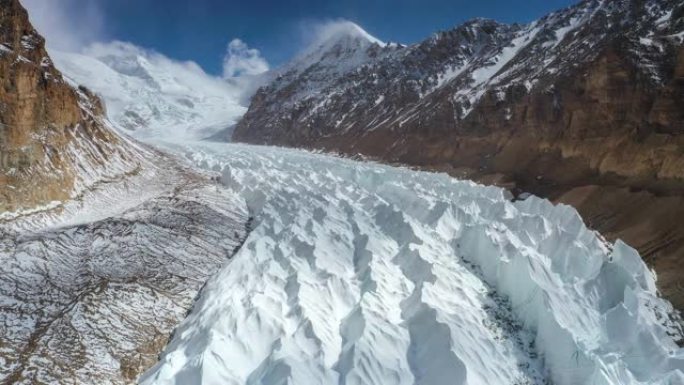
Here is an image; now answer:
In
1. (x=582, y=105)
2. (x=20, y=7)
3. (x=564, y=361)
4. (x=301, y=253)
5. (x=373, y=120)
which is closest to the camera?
(x=564, y=361)

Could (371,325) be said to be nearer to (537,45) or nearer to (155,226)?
(155,226)

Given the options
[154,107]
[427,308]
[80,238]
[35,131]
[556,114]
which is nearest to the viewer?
[427,308]

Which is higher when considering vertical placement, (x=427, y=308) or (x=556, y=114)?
(x=556, y=114)

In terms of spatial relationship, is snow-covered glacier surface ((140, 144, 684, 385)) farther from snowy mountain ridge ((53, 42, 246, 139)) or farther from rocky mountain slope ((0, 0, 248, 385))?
snowy mountain ridge ((53, 42, 246, 139))

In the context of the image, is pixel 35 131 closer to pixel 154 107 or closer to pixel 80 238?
pixel 80 238

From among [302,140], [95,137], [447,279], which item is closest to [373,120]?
[302,140]

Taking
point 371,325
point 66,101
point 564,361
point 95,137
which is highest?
point 66,101

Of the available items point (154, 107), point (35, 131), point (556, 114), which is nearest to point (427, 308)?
A: point (35, 131)

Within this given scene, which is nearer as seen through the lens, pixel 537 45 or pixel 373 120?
pixel 537 45
